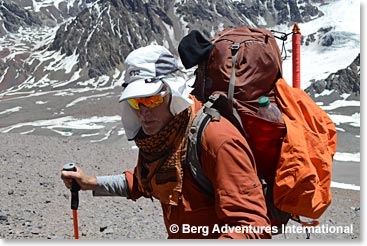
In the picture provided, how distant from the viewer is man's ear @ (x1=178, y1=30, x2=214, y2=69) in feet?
7.98

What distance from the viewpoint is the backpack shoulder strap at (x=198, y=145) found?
2.13m

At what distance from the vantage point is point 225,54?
2.39 metres

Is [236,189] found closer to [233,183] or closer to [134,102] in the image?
[233,183]

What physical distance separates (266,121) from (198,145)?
330 millimetres

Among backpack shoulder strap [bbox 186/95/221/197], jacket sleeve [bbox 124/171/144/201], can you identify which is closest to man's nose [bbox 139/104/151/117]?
backpack shoulder strap [bbox 186/95/221/197]

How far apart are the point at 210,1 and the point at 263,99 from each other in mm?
175608

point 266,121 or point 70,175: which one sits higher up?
point 266,121

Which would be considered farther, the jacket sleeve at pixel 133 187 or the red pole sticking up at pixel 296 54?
the red pole sticking up at pixel 296 54

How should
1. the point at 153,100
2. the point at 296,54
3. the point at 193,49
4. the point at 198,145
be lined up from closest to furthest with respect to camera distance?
the point at 198,145 → the point at 153,100 → the point at 193,49 → the point at 296,54

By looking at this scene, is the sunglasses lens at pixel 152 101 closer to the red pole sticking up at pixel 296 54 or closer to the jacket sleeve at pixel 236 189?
the jacket sleeve at pixel 236 189

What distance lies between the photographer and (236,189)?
6.56 ft

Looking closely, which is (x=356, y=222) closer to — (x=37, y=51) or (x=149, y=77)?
(x=149, y=77)

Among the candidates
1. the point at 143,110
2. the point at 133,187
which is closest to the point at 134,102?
the point at 143,110

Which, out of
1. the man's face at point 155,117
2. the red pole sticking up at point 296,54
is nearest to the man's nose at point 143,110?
the man's face at point 155,117
